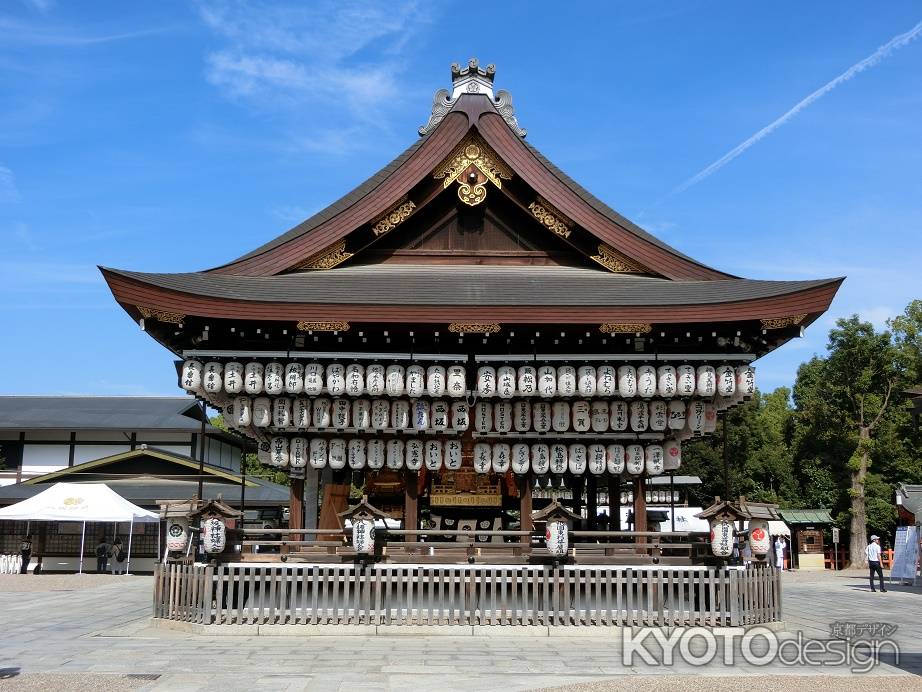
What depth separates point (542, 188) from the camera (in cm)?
1778

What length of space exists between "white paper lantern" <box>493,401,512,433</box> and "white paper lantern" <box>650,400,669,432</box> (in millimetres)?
2809

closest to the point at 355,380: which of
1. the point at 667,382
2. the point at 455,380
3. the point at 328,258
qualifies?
the point at 455,380

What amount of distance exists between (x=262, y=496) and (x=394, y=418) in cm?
2112

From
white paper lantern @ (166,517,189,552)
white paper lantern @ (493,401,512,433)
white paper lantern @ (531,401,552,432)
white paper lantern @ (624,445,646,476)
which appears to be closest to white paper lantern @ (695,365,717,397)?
white paper lantern @ (624,445,646,476)

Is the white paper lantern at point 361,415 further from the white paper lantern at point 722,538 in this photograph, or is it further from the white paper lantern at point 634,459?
the white paper lantern at point 722,538

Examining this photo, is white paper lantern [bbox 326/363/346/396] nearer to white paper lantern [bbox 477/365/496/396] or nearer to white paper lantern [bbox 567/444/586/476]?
white paper lantern [bbox 477/365/496/396]

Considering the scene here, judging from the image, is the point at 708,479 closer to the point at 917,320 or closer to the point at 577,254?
the point at 917,320

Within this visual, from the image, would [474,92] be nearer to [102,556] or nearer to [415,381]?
[415,381]

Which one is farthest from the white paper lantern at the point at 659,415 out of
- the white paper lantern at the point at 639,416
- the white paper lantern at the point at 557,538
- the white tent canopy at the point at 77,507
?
the white tent canopy at the point at 77,507

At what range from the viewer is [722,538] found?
49.9 ft

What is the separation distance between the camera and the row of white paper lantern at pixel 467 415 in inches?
646

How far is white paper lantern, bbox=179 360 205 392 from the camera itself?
16031mm

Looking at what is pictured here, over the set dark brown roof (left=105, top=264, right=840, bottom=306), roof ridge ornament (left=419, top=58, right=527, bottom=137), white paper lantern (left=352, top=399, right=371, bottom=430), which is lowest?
white paper lantern (left=352, top=399, right=371, bottom=430)

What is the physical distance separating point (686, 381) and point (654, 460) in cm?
181
